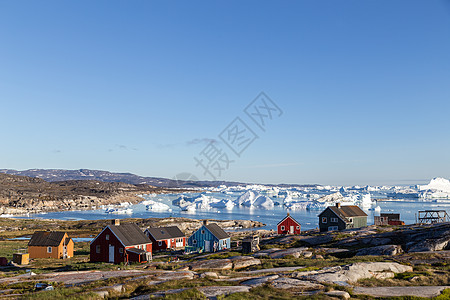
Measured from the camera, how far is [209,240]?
49.5 metres

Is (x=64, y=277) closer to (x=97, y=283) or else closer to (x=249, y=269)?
(x=97, y=283)

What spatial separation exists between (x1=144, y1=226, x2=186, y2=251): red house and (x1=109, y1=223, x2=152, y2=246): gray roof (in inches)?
274

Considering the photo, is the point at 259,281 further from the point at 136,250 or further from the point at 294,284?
the point at 136,250

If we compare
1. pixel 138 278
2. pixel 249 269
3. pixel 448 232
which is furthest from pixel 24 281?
pixel 448 232

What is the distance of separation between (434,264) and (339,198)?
161m

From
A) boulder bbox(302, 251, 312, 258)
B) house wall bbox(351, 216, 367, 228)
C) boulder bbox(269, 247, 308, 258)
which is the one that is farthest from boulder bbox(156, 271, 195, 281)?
house wall bbox(351, 216, 367, 228)

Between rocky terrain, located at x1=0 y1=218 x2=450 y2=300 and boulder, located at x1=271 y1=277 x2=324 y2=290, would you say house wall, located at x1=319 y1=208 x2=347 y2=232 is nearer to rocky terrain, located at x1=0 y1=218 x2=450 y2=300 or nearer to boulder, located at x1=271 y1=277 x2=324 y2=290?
rocky terrain, located at x1=0 y1=218 x2=450 y2=300

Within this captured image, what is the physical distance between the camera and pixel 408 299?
575 inches

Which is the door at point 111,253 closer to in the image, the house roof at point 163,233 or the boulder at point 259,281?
the house roof at point 163,233

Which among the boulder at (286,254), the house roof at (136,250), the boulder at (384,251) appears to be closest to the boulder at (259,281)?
the boulder at (286,254)

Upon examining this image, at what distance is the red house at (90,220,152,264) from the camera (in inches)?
1603

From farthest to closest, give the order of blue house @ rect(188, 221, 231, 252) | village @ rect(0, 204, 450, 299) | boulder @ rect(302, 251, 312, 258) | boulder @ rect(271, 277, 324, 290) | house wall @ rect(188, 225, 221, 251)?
house wall @ rect(188, 225, 221, 251), blue house @ rect(188, 221, 231, 252), boulder @ rect(302, 251, 312, 258), boulder @ rect(271, 277, 324, 290), village @ rect(0, 204, 450, 299)

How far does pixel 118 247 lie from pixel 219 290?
91.8 feet

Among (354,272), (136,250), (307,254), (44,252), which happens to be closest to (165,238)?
(136,250)
